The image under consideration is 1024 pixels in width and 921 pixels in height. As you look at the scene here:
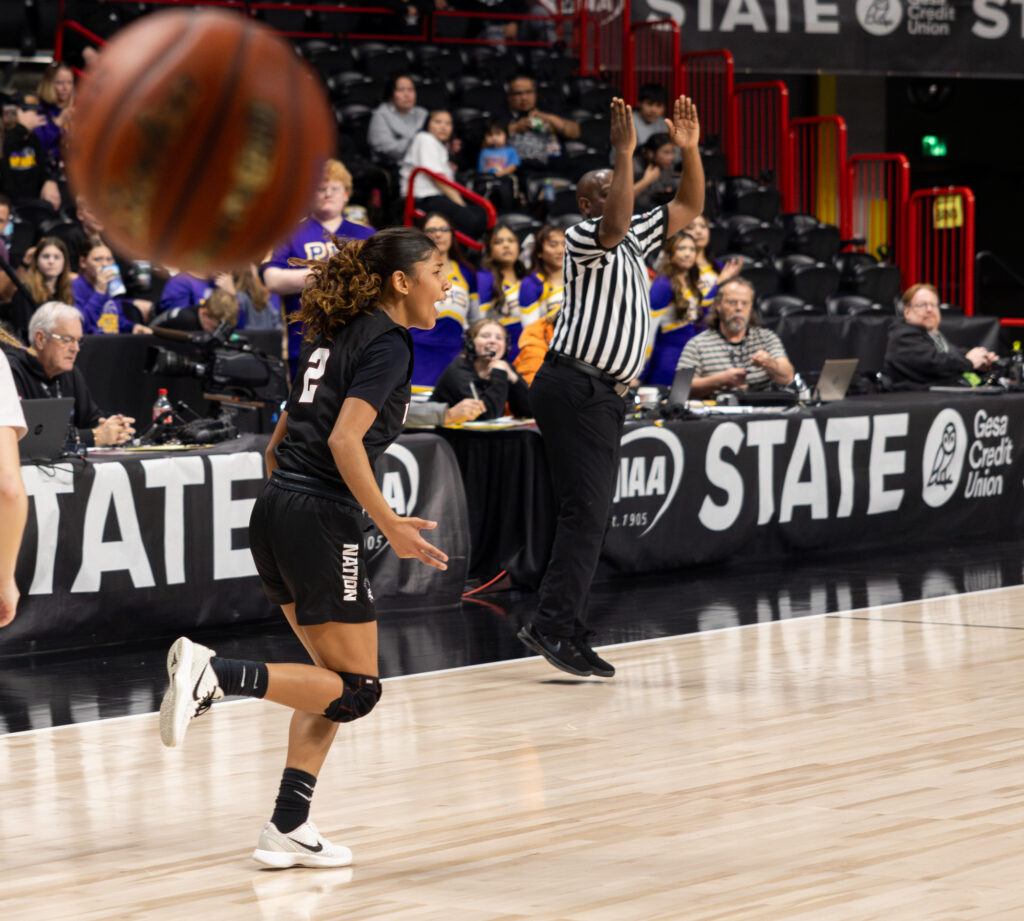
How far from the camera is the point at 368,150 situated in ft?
43.7

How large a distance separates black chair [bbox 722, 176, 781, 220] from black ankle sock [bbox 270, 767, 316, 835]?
11468mm

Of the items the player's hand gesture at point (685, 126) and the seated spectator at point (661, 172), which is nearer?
the player's hand gesture at point (685, 126)

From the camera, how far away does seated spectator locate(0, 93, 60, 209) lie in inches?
442

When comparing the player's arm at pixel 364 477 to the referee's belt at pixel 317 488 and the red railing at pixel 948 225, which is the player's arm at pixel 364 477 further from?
the red railing at pixel 948 225

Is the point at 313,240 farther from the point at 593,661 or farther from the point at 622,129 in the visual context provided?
the point at 593,661

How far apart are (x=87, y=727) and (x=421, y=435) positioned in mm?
2721

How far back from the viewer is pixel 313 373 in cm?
418

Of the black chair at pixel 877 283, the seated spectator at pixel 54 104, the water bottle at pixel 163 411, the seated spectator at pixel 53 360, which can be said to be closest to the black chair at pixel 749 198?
the black chair at pixel 877 283

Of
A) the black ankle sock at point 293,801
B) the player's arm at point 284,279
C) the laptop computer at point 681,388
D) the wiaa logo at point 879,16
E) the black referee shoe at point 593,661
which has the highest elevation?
the wiaa logo at point 879,16

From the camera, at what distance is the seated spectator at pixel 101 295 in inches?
375

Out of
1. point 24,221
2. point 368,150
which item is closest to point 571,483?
point 24,221

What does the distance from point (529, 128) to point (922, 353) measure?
4251 millimetres

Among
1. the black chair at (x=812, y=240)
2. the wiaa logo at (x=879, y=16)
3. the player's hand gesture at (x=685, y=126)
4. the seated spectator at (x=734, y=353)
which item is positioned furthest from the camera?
the black chair at (x=812, y=240)

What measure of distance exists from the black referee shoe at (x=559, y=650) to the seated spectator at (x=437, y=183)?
5.74m
